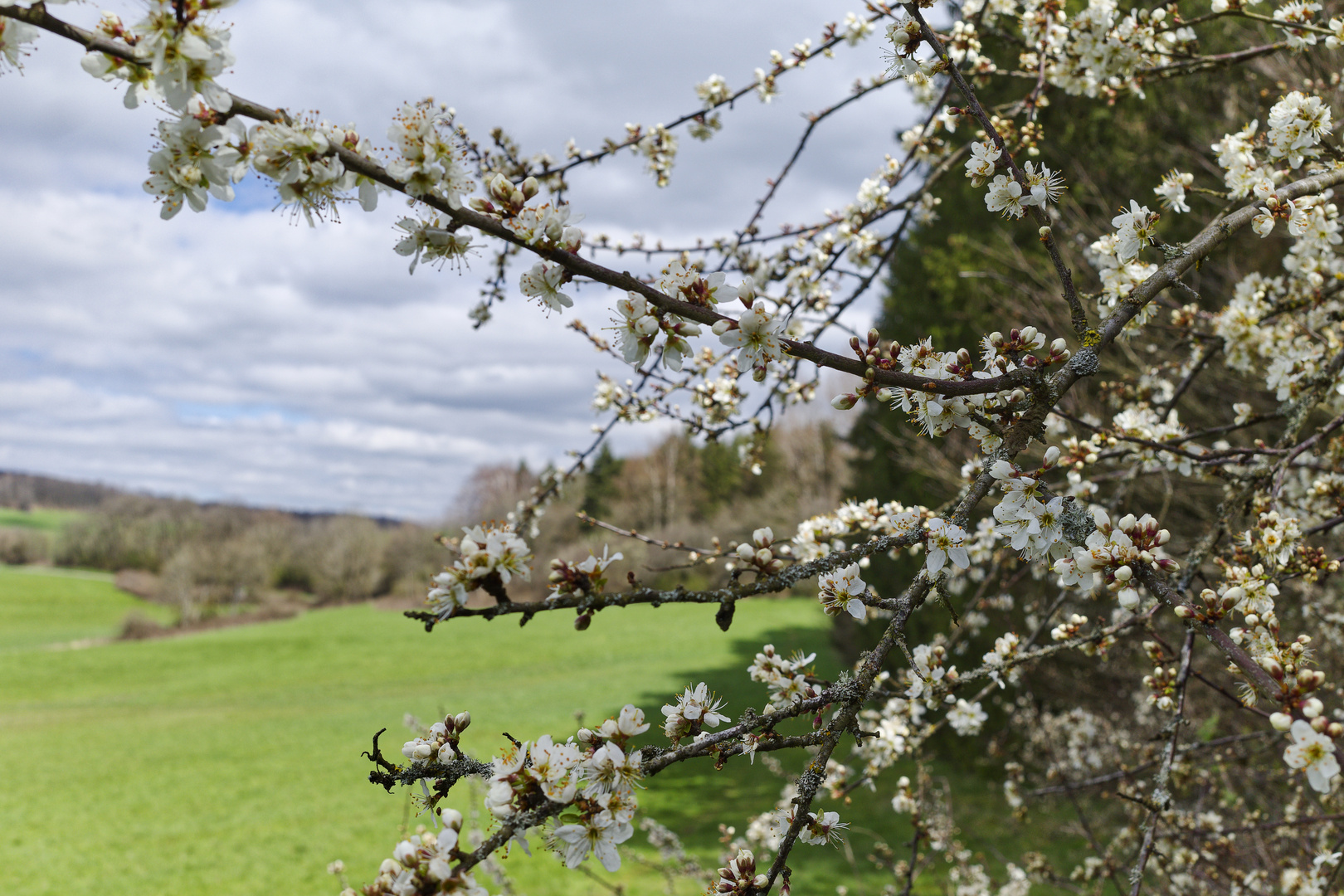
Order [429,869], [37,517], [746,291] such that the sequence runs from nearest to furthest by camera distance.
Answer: [429,869], [746,291], [37,517]

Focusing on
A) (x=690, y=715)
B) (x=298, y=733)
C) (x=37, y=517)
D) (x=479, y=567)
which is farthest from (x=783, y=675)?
(x=37, y=517)

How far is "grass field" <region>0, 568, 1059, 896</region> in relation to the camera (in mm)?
8781

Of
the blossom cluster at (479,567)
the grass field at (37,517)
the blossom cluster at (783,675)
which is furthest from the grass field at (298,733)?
the grass field at (37,517)

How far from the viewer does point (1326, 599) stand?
5301 mm

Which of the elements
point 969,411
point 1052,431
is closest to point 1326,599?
point 1052,431

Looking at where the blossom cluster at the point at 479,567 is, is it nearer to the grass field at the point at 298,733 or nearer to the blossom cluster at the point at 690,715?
the blossom cluster at the point at 690,715

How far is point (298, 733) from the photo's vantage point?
14844 millimetres

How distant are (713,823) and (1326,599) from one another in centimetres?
691

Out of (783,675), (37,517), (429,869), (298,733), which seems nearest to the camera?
(429,869)

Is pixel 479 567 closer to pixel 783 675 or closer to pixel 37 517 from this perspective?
pixel 783 675

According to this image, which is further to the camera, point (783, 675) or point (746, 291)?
point (783, 675)

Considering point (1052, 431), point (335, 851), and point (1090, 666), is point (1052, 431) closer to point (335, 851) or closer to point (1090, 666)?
→ point (1090, 666)

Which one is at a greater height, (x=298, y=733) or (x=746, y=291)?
(x=746, y=291)

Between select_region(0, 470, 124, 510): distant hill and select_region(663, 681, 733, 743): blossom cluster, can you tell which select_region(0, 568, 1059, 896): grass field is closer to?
select_region(663, 681, 733, 743): blossom cluster
